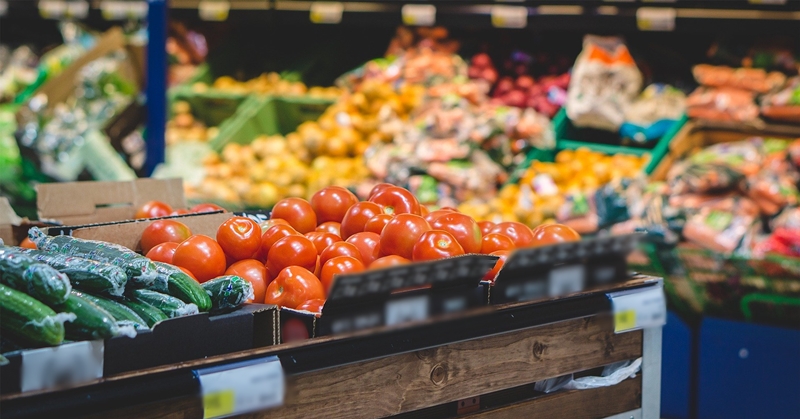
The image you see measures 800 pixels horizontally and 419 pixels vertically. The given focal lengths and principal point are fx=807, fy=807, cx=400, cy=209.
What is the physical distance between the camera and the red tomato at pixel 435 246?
68.2 inches

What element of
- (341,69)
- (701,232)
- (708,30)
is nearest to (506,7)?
(708,30)

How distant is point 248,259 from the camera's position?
72.7 inches

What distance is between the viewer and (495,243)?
197 centimetres

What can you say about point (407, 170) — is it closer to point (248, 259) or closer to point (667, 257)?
point (667, 257)

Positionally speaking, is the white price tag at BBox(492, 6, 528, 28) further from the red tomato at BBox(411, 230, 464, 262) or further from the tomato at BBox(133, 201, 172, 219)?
the red tomato at BBox(411, 230, 464, 262)

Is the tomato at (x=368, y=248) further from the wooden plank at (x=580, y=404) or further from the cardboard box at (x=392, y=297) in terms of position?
the wooden plank at (x=580, y=404)

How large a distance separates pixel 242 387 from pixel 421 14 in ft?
13.0

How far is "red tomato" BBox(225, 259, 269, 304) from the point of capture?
69.7 inches

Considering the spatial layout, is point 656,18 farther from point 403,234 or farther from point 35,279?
point 35,279

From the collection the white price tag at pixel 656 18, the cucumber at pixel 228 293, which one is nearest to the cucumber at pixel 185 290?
the cucumber at pixel 228 293

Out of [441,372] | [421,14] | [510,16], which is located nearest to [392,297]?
[441,372]

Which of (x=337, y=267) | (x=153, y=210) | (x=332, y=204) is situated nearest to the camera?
(x=337, y=267)

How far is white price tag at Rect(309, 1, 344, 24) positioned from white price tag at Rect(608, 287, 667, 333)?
3.71 metres

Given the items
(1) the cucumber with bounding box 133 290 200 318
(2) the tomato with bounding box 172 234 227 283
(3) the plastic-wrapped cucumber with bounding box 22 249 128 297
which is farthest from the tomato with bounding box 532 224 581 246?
(3) the plastic-wrapped cucumber with bounding box 22 249 128 297
